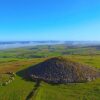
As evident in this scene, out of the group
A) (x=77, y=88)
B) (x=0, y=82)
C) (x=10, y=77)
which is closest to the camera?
(x=77, y=88)

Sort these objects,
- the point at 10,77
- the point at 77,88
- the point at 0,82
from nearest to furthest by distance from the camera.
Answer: the point at 77,88
the point at 0,82
the point at 10,77

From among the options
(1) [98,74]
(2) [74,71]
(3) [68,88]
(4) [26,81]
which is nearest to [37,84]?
(4) [26,81]

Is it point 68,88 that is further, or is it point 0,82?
point 0,82

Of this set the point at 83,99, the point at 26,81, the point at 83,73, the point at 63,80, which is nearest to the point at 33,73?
the point at 26,81

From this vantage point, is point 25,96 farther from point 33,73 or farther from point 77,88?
point 33,73

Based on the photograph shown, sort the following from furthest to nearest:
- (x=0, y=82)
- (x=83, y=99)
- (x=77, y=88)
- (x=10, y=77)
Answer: (x=10, y=77) < (x=0, y=82) < (x=77, y=88) < (x=83, y=99)

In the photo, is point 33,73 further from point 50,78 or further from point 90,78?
point 90,78
